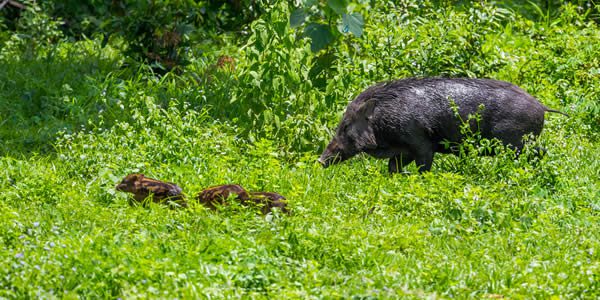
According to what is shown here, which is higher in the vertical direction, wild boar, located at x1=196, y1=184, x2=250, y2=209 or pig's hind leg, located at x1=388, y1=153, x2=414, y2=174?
A: wild boar, located at x1=196, y1=184, x2=250, y2=209

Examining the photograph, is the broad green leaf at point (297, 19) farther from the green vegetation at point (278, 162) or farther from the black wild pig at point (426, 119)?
the black wild pig at point (426, 119)

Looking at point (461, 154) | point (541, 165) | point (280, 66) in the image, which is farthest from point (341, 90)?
point (541, 165)

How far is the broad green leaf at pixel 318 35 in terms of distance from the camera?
7.39m

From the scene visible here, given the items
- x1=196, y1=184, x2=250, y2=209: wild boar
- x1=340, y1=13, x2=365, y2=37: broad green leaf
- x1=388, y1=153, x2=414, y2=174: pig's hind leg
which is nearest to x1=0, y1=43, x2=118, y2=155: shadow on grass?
x1=196, y1=184, x2=250, y2=209: wild boar

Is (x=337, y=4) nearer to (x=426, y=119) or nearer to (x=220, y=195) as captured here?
(x=220, y=195)

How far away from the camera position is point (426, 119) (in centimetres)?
836

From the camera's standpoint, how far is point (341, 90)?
30.6 feet

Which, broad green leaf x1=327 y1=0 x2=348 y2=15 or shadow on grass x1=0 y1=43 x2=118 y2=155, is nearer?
broad green leaf x1=327 y1=0 x2=348 y2=15

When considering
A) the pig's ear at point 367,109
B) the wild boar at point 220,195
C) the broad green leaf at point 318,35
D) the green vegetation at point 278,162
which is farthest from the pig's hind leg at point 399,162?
the wild boar at point 220,195

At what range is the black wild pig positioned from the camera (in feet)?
27.2

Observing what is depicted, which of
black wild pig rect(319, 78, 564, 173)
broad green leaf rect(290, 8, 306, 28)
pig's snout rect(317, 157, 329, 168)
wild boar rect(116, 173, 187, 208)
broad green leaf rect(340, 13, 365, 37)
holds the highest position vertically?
broad green leaf rect(340, 13, 365, 37)

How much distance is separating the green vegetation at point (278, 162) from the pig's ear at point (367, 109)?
486 mm

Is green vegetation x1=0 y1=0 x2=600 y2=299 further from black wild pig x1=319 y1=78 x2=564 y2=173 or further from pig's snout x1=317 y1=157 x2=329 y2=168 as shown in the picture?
black wild pig x1=319 y1=78 x2=564 y2=173

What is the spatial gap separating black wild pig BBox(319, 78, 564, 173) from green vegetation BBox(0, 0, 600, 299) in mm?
241
